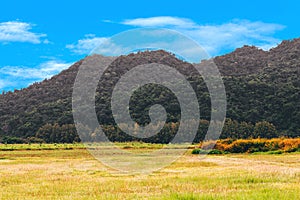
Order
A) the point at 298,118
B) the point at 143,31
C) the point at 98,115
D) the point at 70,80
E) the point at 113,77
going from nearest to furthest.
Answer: the point at 143,31
the point at 298,118
the point at 98,115
the point at 113,77
the point at 70,80

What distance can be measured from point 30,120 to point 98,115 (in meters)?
20.1

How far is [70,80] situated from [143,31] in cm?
11982

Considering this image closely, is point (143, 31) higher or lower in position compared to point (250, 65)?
lower

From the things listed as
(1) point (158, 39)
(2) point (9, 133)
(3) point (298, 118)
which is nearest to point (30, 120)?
(2) point (9, 133)

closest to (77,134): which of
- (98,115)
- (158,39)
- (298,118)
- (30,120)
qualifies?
(98,115)

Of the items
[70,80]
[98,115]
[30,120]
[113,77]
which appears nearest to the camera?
[98,115]

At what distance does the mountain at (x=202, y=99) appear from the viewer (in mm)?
86938

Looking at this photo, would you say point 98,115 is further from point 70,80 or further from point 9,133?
point 70,80

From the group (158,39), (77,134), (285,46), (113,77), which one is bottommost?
(77,134)

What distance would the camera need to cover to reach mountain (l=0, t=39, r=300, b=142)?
3423 inches

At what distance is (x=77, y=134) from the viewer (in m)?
92.2

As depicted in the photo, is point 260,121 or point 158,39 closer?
point 158,39

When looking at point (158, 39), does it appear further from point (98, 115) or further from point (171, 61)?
point (171, 61)

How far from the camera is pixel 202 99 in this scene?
92062mm
